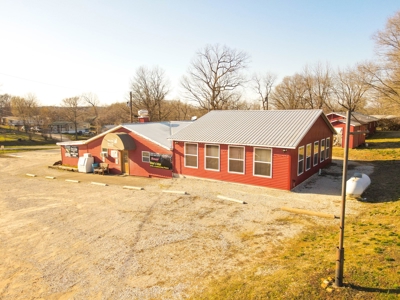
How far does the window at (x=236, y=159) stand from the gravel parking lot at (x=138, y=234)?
106 centimetres

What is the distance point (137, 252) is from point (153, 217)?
318 centimetres

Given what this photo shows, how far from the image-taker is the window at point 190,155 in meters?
19.2

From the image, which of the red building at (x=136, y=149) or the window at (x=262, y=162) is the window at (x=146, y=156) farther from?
the window at (x=262, y=162)

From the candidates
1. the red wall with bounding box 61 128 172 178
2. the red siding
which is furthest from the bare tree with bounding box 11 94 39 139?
the red siding

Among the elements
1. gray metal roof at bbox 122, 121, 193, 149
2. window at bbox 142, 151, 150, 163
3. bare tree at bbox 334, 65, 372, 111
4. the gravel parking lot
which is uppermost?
bare tree at bbox 334, 65, 372, 111

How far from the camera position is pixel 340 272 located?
6.24 metres

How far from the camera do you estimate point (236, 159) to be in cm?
1744

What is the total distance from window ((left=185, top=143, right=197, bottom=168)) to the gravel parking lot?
1.51 metres

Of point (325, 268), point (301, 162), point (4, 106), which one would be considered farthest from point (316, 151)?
point (4, 106)

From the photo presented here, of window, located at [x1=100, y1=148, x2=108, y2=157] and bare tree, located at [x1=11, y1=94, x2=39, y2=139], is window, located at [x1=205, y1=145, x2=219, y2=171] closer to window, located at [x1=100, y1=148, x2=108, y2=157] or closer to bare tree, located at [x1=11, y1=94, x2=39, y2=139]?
window, located at [x1=100, y1=148, x2=108, y2=157]

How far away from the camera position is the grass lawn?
619 cm

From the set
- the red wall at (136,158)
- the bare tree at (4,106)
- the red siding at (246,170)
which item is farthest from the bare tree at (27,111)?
the red siding at (246,170)

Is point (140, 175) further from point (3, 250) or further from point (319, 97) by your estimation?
point (319, 97)

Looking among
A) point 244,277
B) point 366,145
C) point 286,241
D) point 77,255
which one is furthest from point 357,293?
point 366,145
